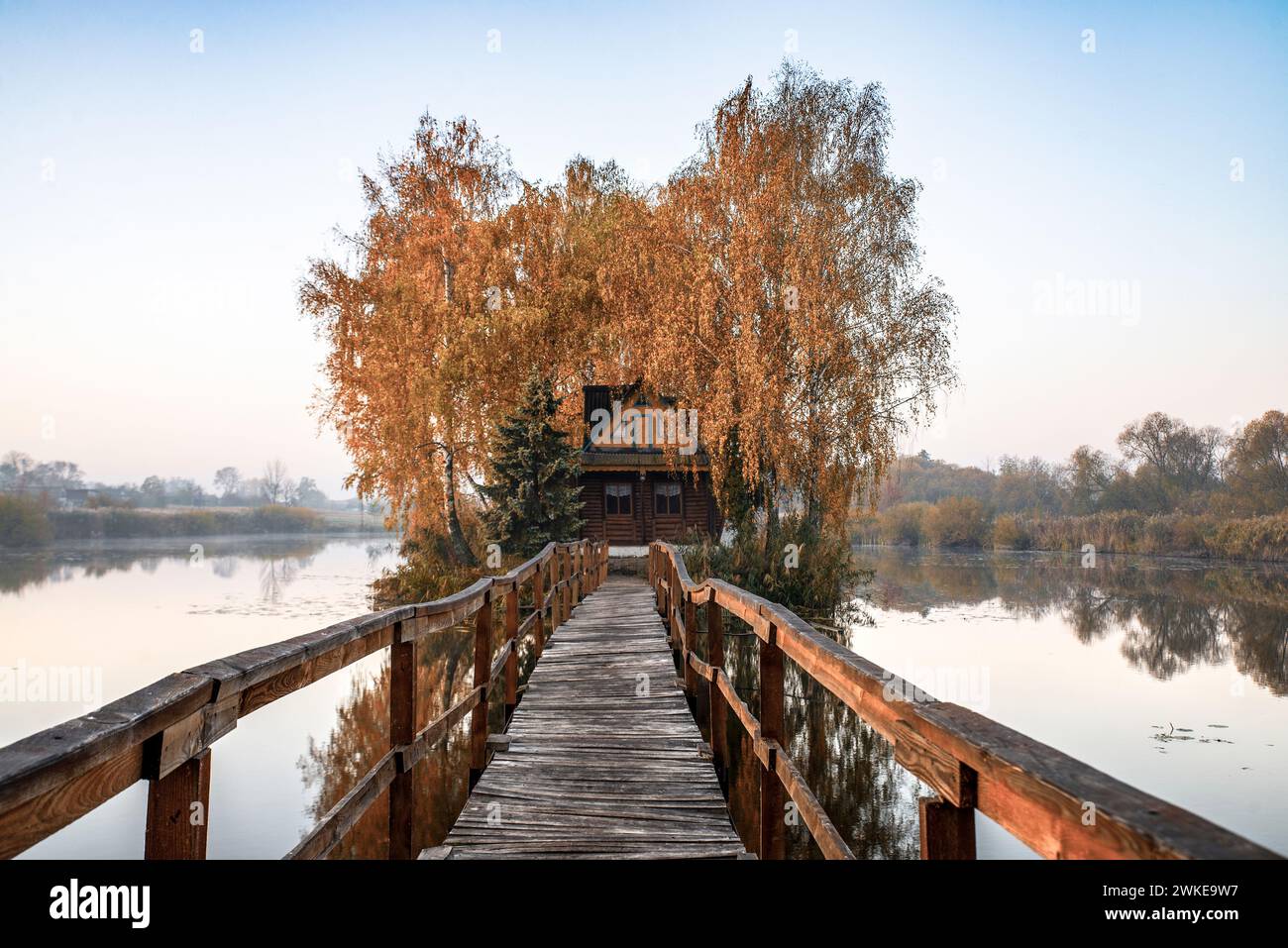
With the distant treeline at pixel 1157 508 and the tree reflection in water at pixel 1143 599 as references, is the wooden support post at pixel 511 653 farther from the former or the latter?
the distant treeline at pixel 1157 508

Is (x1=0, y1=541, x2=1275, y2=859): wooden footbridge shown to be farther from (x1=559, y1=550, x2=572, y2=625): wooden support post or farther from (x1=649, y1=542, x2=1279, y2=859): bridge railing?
(x1=559, y1=550, x2=572, y2=625): wooden support post

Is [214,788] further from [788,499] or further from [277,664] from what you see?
[788,499]

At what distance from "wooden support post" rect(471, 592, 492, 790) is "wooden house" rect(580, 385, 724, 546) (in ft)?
59.1

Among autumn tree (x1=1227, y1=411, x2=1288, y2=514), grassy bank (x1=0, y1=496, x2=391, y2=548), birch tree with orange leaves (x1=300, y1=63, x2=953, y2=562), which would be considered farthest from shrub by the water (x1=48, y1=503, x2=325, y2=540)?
autumn tree (x1=1227, y1=411, x2=1288, y2=514)

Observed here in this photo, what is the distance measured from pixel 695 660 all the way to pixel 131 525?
246ft

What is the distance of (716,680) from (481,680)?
1658mm

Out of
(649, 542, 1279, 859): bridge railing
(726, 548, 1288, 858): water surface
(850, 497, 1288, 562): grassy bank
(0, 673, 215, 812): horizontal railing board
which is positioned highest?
(0, 673, 215, 812): horizontal railing board

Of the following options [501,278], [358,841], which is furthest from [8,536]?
[358,841]

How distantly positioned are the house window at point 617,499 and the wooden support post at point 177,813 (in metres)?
23.5

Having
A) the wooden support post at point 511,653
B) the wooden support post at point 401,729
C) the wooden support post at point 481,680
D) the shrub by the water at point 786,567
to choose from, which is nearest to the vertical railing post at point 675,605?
the wooden support post at point 511,653

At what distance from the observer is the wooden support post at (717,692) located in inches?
208

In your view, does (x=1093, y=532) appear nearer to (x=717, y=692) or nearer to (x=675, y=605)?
(x=675, y=605)

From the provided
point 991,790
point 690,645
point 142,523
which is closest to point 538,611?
point 690,645

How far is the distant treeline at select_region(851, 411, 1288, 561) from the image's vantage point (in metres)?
33.6
